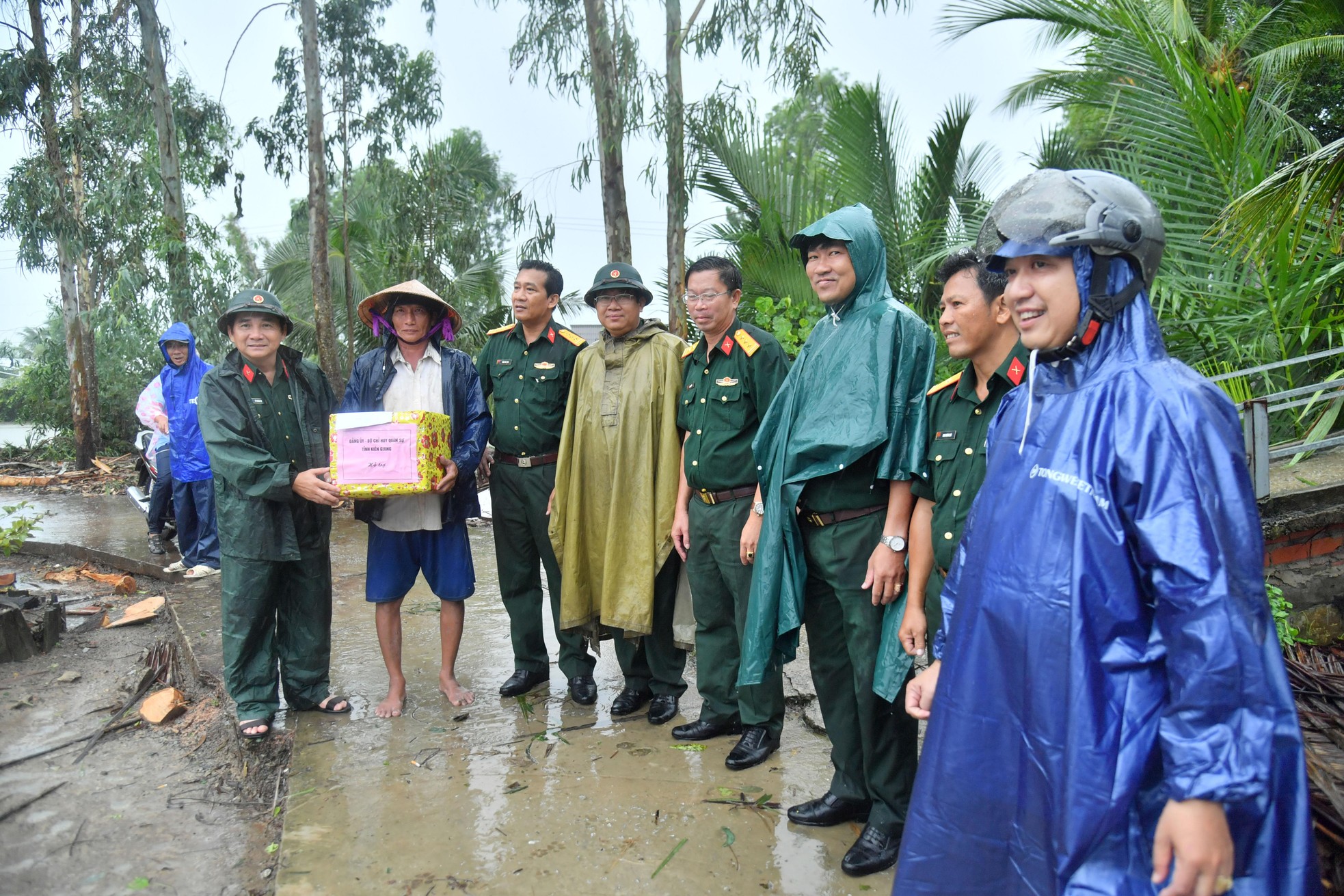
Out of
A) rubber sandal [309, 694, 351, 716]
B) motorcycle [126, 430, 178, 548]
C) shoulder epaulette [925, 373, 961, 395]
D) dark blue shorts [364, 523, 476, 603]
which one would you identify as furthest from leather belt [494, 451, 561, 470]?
motorcycle [126, 430, 178, 548]

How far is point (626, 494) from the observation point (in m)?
4.16

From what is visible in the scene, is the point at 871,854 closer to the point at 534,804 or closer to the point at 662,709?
the point at 534,804

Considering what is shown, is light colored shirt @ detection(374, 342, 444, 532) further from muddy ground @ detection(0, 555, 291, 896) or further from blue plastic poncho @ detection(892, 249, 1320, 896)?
blue plastic poncho @ detection(892, 249, 1320, 896)

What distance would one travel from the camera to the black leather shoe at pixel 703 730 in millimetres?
3869

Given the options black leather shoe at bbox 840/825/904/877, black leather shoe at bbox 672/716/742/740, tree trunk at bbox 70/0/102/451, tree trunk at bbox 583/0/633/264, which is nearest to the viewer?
black leather shoe at bbox 840/825/904/877

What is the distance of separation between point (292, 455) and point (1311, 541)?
4797mm

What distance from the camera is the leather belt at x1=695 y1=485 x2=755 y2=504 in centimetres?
370

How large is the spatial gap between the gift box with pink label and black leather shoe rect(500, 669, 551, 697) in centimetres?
107

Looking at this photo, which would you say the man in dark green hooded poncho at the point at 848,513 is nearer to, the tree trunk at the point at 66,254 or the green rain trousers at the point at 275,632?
the green rain trousers at the point at 275,632

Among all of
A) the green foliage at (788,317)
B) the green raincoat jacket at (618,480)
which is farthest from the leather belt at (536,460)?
the green foliage at (788,317)

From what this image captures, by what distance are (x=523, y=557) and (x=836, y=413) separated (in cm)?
208

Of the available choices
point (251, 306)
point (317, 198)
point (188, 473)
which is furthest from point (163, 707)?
point (317, 198)

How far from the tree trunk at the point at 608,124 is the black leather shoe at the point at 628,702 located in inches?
205

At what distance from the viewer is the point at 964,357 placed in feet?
8.68
